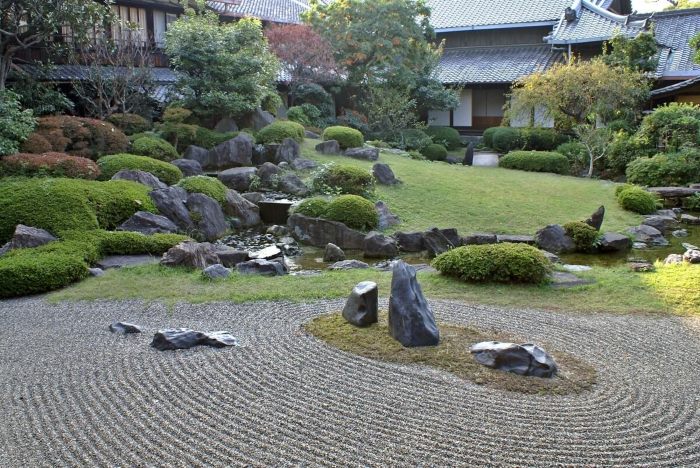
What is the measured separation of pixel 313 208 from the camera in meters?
15.1

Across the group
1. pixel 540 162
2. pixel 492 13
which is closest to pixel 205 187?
pixel 540 162

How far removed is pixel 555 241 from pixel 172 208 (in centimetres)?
798

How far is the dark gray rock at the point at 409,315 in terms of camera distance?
21.5 ft

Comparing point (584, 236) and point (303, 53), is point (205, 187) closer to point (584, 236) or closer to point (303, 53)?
point (584, 236)

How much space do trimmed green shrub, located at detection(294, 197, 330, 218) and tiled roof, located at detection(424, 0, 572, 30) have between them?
1943cm

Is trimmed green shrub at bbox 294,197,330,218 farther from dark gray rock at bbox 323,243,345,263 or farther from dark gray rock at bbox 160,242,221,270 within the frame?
dark gray rock at bbox 160,242,221,270

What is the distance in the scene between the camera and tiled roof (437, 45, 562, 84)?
3067 centimetres

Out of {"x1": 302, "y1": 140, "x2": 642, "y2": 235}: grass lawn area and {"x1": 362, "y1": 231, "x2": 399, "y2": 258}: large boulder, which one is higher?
{"x1": 302, "y1": 140, "x2": 642, "y2": 235}: grass lawn area

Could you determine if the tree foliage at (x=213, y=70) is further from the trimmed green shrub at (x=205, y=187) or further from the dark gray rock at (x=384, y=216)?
the dark gray rock at (x=384, y=216)

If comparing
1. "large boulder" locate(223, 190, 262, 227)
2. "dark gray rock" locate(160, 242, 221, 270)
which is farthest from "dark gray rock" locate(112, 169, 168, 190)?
"dark gray rock" locate(160, 242, 221, 270)

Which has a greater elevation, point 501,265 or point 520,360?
point 501,265

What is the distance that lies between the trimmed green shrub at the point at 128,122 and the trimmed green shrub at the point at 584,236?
12.5 meters

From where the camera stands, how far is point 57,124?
53.4 feet

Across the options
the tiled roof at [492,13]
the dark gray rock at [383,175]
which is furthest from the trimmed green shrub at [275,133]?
the tiled roof at [492,13]
